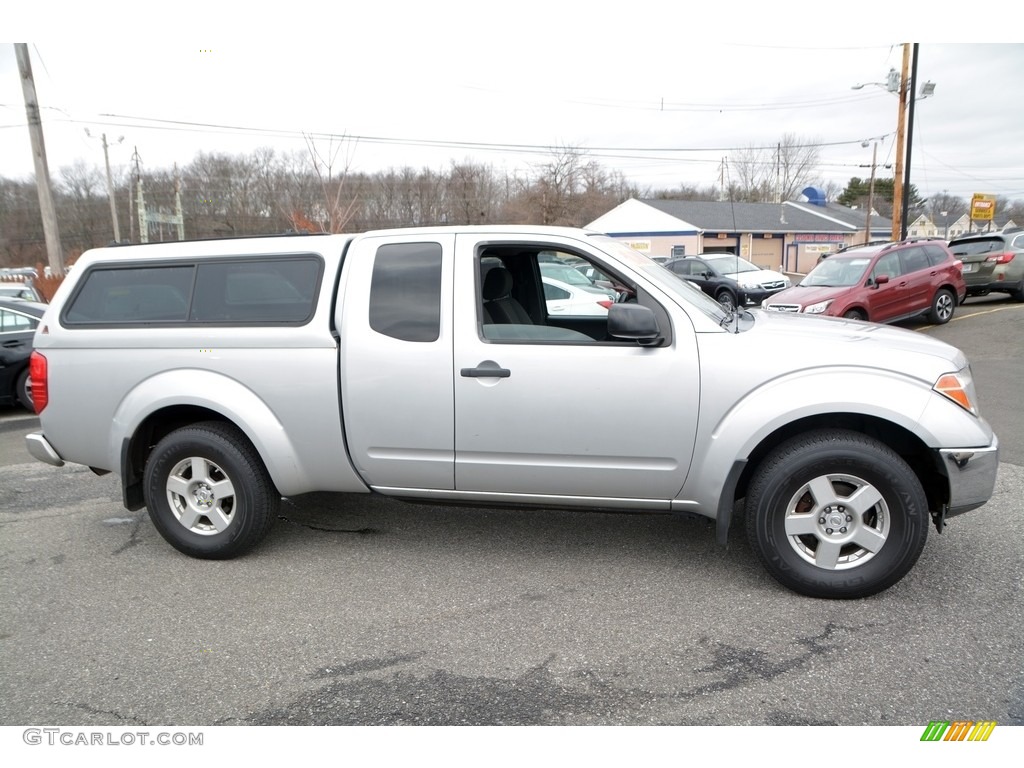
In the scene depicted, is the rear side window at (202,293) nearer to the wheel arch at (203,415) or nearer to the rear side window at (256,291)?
the rear side window at (256,291)

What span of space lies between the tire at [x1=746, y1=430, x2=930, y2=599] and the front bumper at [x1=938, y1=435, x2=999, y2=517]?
16 centimetres

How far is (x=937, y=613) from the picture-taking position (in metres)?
3.33

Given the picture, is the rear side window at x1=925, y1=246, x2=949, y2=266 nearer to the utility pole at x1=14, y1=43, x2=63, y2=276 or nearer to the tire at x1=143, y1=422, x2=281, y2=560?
the tire at x1=143, y1=422, x2=281, y2=560

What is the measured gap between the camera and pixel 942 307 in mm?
13102

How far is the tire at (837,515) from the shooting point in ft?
10.9

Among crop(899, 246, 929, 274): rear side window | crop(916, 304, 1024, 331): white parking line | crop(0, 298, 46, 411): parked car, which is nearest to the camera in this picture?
crop(0, 298, 46, 411): parked car

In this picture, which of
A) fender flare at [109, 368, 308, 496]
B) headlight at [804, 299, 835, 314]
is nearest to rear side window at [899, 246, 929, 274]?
headlight at [804, 299, 835, 314]

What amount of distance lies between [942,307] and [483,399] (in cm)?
1280

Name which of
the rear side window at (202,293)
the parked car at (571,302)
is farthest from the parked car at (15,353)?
the parked car at (571,302)

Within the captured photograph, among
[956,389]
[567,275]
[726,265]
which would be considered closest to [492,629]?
[956,389]

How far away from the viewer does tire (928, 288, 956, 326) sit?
12945 mm

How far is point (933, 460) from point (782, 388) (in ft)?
2.83

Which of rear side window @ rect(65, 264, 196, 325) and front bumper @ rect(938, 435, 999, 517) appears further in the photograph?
rear side window @ rect(65, 264, 196, 325)

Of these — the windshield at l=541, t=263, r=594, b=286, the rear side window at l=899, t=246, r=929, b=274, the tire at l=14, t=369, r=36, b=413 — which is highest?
the rear side window at l=899, t=246, r=929, b=274
